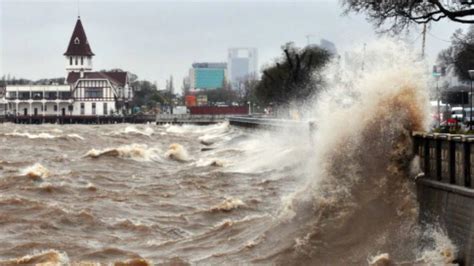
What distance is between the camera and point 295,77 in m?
86.6

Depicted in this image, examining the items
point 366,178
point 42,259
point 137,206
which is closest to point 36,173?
point 137,206

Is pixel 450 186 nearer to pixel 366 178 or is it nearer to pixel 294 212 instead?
pixel 366 178

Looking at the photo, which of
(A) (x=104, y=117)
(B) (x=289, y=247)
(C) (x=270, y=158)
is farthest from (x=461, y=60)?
(A) (x=104, y=117)

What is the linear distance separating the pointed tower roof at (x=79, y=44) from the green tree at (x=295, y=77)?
7080cm

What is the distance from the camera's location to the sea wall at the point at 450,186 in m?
14.4

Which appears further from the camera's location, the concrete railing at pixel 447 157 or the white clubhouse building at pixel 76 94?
the white clubhouse building at pixel 76 94

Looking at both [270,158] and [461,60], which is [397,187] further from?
[461,60]

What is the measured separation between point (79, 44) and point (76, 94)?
19.1m

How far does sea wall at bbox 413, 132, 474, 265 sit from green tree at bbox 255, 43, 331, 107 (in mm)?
60732

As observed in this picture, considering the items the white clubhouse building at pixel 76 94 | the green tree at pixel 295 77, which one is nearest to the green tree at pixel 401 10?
the green tree at pixel 295 77

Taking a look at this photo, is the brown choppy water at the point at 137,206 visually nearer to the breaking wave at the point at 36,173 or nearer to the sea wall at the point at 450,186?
the breaking wave at the point at 36,173

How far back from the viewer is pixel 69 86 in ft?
582

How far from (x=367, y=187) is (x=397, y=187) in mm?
741

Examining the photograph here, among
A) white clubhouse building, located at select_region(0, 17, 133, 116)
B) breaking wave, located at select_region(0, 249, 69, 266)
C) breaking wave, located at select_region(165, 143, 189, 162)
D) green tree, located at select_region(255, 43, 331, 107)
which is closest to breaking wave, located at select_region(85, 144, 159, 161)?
breaking wave, located at select_region(165, 143, 189, 162)
